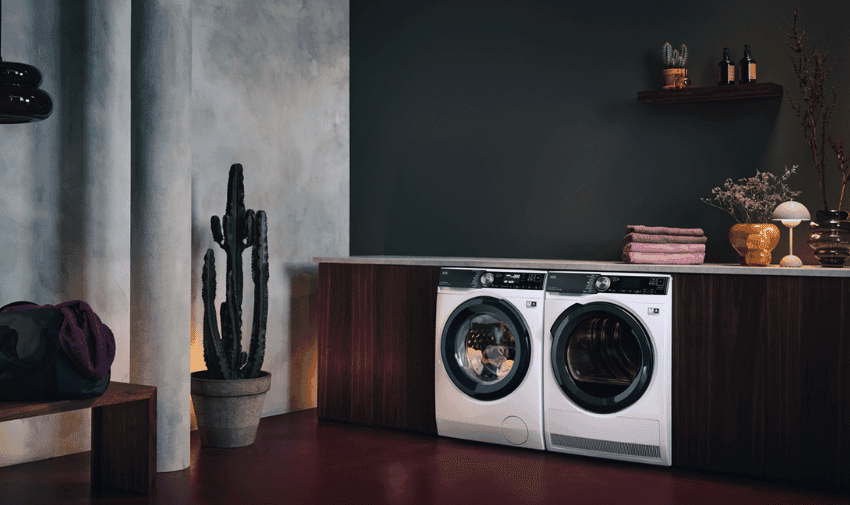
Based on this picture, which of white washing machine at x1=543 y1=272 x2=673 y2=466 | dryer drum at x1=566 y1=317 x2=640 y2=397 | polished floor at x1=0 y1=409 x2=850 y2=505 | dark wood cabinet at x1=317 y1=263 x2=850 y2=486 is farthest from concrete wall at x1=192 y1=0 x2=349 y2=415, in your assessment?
dark wood cabinet at x1=317 y1=263 x2=850 y2=486

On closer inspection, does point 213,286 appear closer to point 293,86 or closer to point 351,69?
Answer: point 293,86

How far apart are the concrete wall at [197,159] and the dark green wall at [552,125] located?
0.35 metres

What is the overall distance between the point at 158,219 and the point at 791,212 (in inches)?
110

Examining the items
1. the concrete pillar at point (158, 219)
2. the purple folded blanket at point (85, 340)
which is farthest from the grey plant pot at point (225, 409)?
the purple folded blanket at point (85, 340)

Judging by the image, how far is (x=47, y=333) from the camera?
104 inches

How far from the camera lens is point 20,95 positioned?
88.5 inches

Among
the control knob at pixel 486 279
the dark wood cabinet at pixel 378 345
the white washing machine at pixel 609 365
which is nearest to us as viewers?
the white washing machine at pixel 609 365

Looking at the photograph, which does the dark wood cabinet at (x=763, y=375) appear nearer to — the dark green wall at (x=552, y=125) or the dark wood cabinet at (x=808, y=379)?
the dark wood cabinet at (x=808, y=379)

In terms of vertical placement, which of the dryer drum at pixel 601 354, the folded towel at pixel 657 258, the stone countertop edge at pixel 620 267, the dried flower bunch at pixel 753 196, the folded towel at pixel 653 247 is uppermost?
the dried flower bunch at pixel 753 196

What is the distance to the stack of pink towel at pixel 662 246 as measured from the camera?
3.56 meters

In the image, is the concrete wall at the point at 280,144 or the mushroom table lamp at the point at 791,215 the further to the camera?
the concrete wall at the point at 280,144

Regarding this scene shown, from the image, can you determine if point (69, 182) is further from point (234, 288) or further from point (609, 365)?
point (609, 365)

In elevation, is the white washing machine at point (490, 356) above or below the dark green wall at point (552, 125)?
below

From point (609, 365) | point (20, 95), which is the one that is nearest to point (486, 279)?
point (609, 365)
